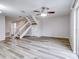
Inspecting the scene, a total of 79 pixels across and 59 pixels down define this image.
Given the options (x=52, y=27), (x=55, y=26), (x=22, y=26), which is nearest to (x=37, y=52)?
(x=55, y=26)

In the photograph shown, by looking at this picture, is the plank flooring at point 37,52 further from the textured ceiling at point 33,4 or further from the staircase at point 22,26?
the staircase at point 22,26

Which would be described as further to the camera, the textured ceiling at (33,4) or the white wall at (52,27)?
the white wall at (52,27)

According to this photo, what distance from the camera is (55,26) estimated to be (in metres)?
9.09

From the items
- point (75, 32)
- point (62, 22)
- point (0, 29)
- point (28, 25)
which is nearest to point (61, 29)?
point (62, 22)

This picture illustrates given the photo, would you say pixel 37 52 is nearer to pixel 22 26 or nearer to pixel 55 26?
pixel 55 26

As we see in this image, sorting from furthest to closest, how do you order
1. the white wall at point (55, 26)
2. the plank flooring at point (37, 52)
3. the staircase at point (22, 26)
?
1. the staircase at point (22, 26)
2. the white wall at point (55, 26)
3. the plank flooring at point (37, 52)

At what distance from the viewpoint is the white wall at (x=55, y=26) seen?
840cm

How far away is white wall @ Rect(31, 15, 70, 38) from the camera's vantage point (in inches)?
331

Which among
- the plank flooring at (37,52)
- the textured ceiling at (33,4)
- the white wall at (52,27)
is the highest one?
the textured ceiling at (33,4)

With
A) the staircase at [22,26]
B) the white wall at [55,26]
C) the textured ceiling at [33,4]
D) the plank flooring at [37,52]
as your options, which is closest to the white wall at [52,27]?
the white wall at [55,26]

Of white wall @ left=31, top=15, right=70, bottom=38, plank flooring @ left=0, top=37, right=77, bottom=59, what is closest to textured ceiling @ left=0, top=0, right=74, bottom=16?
plank flooring @ left=0, top=37, right=77, bottom=59

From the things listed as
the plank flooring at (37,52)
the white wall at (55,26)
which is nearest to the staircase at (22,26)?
the white wall at (55,26)

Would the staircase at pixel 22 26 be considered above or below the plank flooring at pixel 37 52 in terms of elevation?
above

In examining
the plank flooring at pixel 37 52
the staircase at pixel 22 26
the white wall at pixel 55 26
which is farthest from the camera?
the staircase at pixel 22 26
